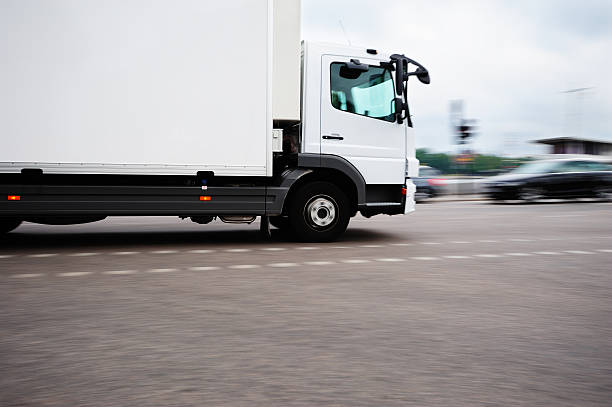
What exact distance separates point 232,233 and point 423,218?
5383 mm

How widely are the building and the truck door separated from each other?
43501 millimetres

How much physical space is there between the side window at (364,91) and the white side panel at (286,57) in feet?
2.27

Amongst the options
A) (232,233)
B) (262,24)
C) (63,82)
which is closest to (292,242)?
(232,233)

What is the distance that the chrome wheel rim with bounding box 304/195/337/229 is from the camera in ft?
28.3

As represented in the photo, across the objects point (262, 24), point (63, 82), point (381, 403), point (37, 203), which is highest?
point (262, 24)

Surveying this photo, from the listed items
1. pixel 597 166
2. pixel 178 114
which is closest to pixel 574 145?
pixel 597 166

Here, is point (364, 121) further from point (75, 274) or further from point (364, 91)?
point (75, 274)

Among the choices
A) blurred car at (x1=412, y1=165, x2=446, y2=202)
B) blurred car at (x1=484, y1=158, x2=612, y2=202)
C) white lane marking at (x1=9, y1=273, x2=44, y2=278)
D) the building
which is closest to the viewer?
white lane marking at (x1=9, y1=273, x2=44, y2=278)

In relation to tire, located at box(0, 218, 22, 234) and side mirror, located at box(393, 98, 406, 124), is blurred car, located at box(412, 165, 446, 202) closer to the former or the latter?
side mirror, located at box(393, 98, 406, 124)

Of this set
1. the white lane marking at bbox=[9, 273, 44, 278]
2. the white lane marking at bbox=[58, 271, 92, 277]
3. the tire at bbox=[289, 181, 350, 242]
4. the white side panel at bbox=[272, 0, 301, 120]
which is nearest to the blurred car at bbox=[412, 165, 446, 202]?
the tire at bbox=[289, 181, 350, 242]

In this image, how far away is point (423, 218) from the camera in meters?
13.8

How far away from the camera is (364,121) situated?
8727 mm

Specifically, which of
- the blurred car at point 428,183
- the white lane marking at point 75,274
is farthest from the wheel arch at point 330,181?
the blurred car at point 428,183

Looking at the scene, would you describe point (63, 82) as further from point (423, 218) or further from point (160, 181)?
point (423, 218)
